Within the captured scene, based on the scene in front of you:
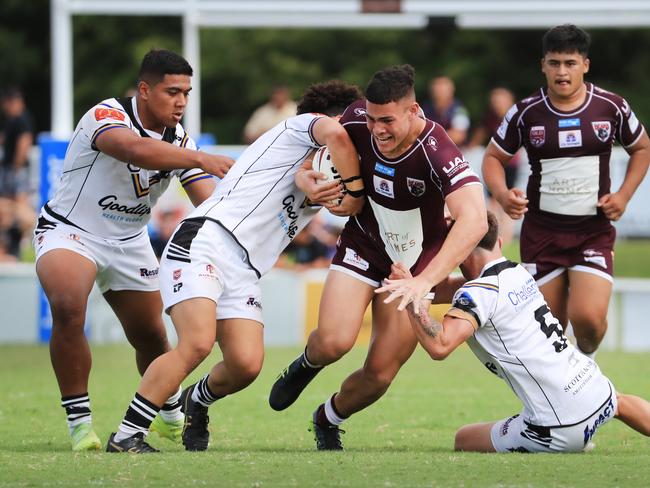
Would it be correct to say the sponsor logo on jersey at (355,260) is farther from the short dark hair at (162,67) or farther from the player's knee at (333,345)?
the short dark hair at (162,67)

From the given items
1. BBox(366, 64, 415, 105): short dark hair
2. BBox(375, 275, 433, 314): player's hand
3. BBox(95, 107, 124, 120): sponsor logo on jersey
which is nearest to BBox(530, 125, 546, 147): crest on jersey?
BBox(366, 64, 415, 105): short dark hair

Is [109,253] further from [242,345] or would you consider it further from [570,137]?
[570,137]

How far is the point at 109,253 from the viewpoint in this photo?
295 inches

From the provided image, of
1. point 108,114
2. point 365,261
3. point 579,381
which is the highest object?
point 108,114

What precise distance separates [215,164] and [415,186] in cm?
112

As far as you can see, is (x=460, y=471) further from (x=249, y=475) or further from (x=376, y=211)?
(x=376, y=211)

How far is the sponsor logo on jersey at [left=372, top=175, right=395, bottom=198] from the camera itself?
7.04m

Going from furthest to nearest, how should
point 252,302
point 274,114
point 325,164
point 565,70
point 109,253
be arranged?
point 274,114
point 565,70
point 109,253
point 325,164
point 252,302

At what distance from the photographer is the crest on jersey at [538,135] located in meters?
8.52

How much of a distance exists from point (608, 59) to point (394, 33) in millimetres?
5517

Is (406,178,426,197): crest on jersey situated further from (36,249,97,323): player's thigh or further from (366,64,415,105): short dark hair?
(36,249,97,323): player's thigh

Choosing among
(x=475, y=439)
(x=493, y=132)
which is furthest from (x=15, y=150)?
(x=475, y=439)

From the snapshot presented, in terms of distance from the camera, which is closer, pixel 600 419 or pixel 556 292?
pixel 600 419

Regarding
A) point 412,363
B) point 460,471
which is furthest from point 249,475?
point 412,363
